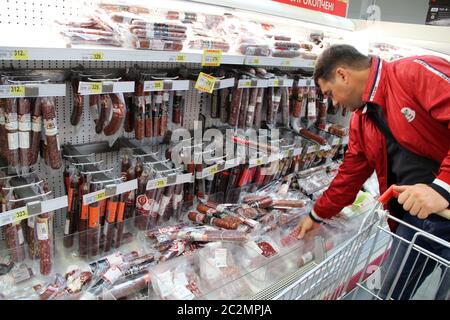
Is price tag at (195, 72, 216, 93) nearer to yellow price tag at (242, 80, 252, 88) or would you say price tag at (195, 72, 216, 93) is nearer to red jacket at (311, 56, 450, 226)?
yellow price tag at (242, 80, 252, 88)

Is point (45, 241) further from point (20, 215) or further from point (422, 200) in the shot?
point (422, 200)

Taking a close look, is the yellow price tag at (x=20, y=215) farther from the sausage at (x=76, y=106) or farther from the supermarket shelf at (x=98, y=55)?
the supermarket shelf at (x=98, y=55)

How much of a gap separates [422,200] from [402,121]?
1.55 feet

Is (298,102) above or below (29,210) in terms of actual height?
above

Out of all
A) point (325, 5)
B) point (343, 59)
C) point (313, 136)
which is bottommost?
point (313, 136)

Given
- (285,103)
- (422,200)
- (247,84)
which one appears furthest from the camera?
(285,103)

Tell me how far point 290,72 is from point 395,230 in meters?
1.38

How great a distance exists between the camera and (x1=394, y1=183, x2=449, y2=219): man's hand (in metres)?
1.21

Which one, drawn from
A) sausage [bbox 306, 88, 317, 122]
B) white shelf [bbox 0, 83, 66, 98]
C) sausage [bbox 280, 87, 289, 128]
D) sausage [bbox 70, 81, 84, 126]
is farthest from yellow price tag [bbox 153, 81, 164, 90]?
sausage [bbox 306, 88, 317, 122]

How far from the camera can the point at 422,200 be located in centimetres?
121

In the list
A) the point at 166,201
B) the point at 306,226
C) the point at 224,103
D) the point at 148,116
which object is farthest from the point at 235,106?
the point at 306,226

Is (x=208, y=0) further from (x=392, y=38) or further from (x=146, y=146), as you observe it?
(x=392, y=38)

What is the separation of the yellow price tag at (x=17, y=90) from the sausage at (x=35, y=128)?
0.13 metres
